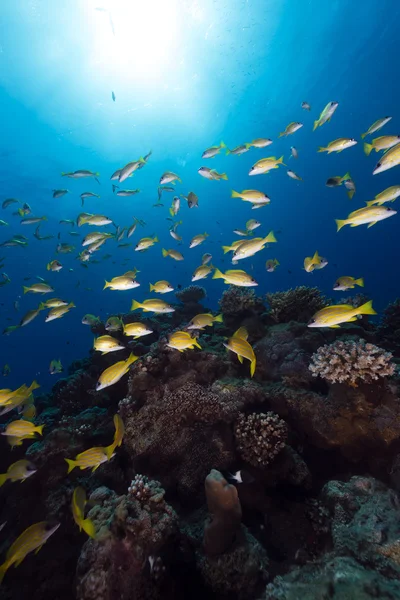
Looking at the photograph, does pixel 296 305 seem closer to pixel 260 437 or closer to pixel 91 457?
pixel 260 437

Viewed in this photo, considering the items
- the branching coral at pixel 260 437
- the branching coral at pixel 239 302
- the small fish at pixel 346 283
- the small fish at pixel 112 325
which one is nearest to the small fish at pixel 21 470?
the small fish at pixel 112 325

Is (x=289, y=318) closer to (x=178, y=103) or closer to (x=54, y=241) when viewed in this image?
(x=178, y=103)

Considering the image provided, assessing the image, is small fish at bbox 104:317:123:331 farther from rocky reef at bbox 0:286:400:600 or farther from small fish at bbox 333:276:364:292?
small fish at bbox 333:276:364:292

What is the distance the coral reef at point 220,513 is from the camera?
2.89 m

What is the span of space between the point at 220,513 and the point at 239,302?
16.6 feet

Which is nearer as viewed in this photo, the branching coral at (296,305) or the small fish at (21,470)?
the small fish at (21,470)

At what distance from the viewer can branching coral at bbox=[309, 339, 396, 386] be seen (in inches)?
163

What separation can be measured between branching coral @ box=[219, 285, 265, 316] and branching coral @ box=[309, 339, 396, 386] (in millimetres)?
2988

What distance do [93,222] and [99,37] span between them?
28.1 m

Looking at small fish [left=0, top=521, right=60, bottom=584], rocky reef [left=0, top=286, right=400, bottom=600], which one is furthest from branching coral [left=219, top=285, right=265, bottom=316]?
small fish [left=0, top=521, right=60, bottom=584]

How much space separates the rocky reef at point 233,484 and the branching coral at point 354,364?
19 mm

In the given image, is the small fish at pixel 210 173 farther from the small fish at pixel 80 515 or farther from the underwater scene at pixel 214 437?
the small fish at pixel 80 515

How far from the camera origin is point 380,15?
27.8 m

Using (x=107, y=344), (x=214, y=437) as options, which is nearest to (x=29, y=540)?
(x=107, y=344)
